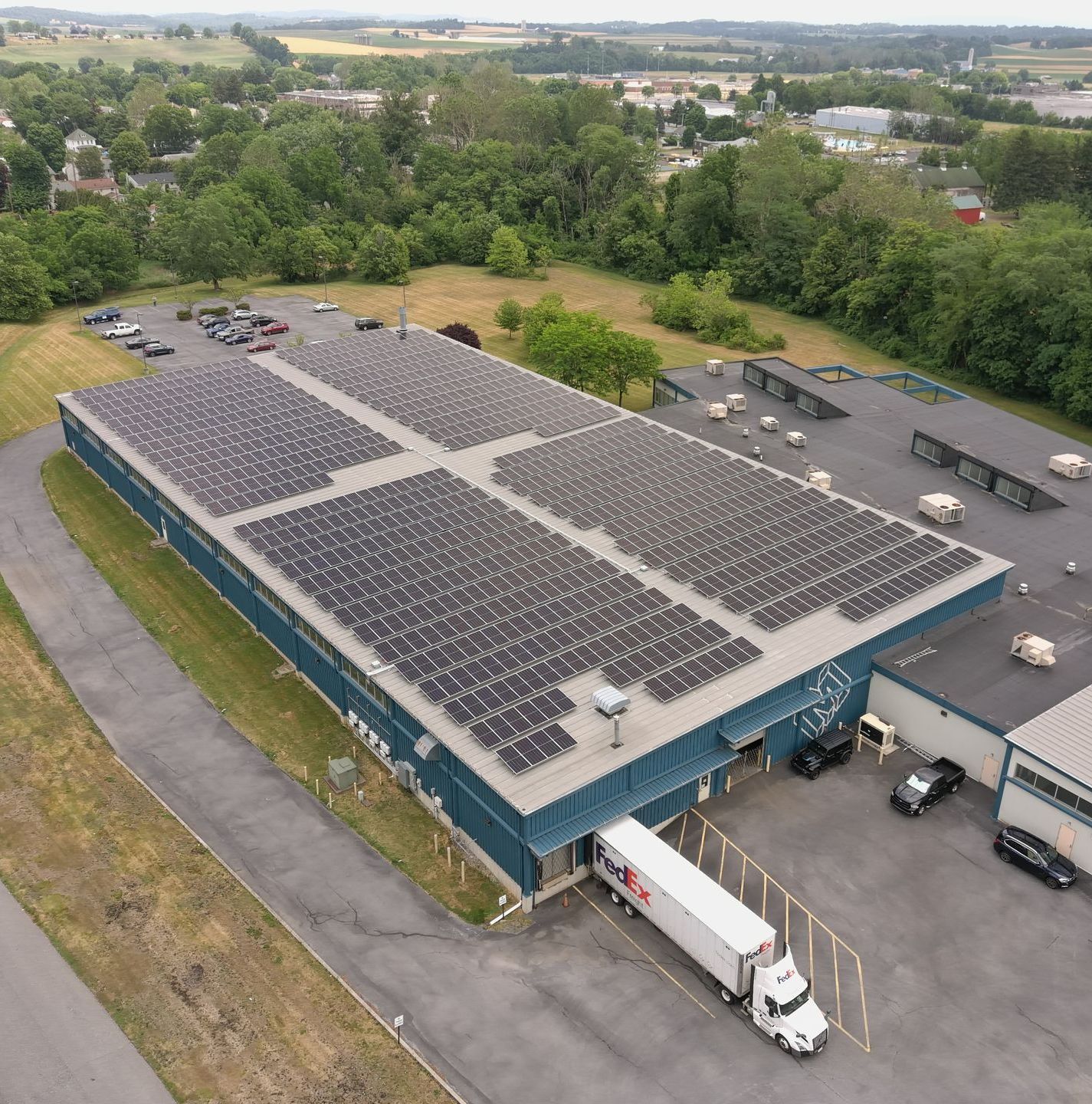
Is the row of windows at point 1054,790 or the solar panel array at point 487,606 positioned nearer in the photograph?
the row of windows at point 1054,790

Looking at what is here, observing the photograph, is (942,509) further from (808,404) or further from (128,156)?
(128,156)

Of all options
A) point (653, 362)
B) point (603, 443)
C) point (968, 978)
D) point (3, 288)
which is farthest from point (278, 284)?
point (968, 978)

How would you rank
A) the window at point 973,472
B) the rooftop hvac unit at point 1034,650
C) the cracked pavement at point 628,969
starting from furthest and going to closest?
the window at point 973,472, the rooftop hvac unit at point 1034,650, the cracked pavement at point 628,969

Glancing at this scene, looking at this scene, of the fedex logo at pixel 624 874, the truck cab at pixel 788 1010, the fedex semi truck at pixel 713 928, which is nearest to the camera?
the truck cab at pixel 788 1010

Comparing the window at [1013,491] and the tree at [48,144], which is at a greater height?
the tree at [48,144]

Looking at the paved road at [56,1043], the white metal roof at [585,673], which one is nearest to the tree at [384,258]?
the white metal roof at [585,673]

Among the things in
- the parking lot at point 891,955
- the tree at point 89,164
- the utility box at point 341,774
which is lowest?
the parking lot at point 891,955

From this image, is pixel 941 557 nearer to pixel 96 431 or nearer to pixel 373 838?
pixel 373 838

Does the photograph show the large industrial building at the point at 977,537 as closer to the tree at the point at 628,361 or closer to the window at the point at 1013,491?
the window at the point at 1013,491

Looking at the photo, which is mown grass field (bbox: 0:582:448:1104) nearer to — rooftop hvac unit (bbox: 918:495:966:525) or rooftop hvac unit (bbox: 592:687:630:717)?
rooftop hvac unit (bbox: 592:687:630:717)
